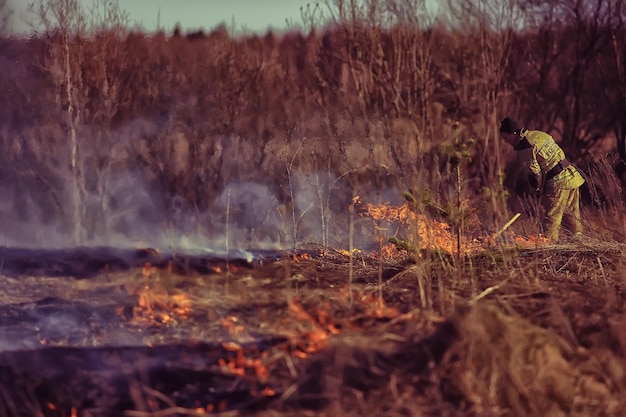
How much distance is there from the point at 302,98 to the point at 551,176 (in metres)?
8.32

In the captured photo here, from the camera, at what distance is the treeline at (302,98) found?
13.3m

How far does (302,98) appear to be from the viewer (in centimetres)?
1634

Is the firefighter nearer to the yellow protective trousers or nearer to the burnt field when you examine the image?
the yellow protective trousers

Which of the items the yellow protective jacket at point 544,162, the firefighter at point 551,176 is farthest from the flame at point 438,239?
the yellow protective jacket at point 544,162

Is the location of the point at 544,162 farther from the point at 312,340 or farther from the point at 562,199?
the point at 312,340

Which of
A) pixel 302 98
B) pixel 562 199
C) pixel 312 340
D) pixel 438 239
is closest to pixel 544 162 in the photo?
pixel 562 199

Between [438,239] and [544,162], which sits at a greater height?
[544,162]

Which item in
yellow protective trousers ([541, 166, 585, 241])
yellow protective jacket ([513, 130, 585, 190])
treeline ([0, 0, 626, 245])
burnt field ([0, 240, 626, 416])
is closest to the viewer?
burnt field ([0, 240, 626, 416])

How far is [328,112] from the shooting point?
14.7m

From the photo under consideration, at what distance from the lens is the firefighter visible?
8.42 metres

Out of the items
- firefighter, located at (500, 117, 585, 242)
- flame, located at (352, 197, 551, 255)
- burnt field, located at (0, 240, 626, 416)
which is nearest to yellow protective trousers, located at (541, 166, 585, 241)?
firefighter, located at (500, 117, 585, 242)

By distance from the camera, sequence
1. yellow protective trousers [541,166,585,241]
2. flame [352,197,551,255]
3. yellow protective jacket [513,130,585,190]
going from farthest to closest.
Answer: yellow protective trousers [541,166,585,241] → yellow protective jacket [513,130,585,190] → flame [352,197,551,255]

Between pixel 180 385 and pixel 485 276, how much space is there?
286cm

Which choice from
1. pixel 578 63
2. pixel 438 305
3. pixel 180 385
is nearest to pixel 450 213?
pixel 438 305
